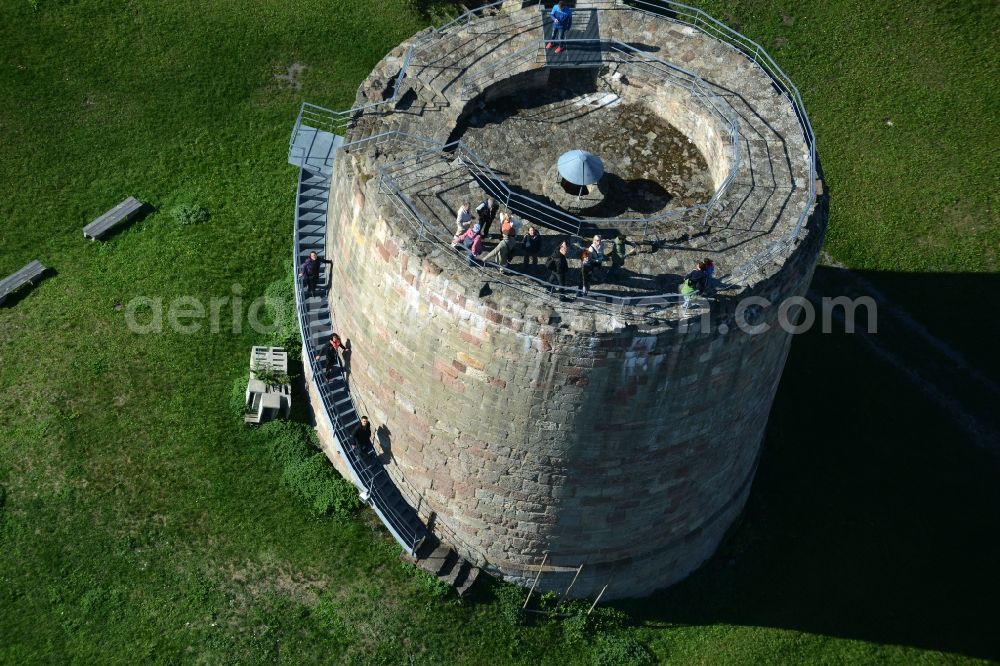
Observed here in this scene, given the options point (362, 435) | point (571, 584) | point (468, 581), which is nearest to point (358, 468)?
point (362, 435)

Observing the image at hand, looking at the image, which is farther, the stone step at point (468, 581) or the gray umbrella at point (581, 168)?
the stone step at point (468, 581)

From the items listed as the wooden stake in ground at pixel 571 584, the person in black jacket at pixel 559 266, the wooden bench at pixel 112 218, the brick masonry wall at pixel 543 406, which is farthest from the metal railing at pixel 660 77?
the wooden bench at pixel 112 218

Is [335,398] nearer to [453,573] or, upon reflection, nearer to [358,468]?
[358,468]

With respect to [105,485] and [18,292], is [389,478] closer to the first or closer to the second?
[105,485]

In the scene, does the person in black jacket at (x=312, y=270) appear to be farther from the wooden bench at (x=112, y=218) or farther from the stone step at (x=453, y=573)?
the wooden bench at (x=112, y=218)

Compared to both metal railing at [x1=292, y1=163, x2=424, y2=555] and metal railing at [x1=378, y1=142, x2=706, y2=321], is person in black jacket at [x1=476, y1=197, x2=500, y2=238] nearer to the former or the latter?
metal railing at [x1=378, y1=142, x2=706, y2=321]

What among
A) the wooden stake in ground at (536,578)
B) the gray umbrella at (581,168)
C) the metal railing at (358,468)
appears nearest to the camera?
the gray umbrella at (581,168)

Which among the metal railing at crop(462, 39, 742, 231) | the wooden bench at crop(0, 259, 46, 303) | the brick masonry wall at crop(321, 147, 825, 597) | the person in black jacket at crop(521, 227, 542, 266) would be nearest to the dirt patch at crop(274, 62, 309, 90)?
the wooden bench at crop(0, 259, 46, 303)
